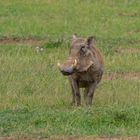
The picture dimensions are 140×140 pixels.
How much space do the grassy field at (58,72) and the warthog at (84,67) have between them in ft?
0.86

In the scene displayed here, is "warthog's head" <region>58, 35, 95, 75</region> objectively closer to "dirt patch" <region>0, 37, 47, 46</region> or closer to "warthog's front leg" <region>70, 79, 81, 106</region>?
"warthog's front leg" <region>70, 79, 81, 106</region>

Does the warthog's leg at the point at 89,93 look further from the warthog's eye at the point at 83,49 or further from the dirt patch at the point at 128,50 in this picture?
the dirt patch at the point at 128,50

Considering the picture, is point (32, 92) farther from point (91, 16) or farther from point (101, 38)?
point (91, 16)

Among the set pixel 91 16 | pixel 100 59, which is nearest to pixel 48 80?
pixel 100 59

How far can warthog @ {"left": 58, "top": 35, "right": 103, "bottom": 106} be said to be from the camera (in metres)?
11.7

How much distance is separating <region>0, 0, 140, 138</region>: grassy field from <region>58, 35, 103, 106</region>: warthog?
26cm

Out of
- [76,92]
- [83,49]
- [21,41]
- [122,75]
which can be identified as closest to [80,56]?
[83,49]

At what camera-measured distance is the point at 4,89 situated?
43.0 ft

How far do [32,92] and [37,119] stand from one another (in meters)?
2.75

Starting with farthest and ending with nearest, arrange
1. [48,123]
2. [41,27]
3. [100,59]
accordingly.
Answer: [41,27] < [100,59] < [48,123]

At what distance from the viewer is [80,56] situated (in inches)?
464

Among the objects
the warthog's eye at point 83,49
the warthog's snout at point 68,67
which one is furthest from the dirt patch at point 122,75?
the warthog's snout at point 68,67

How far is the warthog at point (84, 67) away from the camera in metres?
11.7

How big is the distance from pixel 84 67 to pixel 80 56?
0.61 ft
